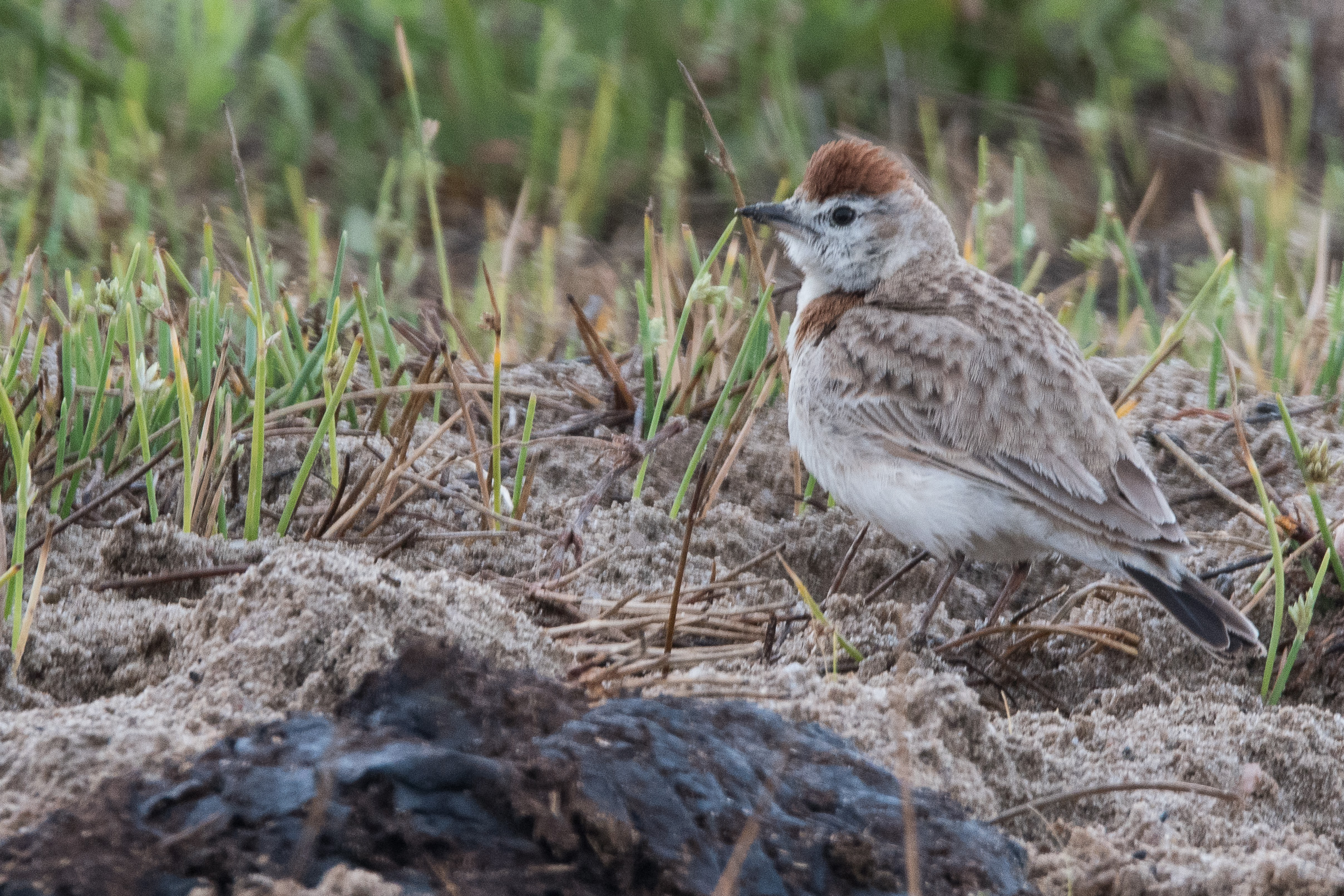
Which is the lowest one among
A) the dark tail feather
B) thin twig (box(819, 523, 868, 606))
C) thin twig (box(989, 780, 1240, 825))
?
thin twig (box(819, 523, 868, 606))

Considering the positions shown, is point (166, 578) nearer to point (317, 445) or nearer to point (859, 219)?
point (317, 445)

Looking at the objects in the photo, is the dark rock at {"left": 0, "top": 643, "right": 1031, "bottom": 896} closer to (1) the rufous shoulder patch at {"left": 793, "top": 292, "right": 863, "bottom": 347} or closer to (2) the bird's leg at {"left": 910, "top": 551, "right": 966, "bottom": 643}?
(2) the bird's leg at {"left": 910, "top": 551, "right": 966, "bottom": 643}

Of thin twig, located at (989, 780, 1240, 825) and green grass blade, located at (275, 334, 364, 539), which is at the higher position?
green grass blade, located at (275, 334, 364, 539)

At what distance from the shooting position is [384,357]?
4648mm

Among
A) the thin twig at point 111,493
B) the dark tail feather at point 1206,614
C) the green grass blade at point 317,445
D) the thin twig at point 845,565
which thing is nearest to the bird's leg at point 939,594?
the thin twig at point 845,565

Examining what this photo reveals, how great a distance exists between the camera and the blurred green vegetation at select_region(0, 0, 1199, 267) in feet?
23.1

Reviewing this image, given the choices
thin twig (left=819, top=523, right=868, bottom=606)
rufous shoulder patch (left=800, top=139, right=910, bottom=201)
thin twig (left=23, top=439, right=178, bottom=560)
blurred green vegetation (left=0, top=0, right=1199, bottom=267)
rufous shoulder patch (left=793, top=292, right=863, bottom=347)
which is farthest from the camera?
blurred green vegetation (left=0, top=0, right=1199, bottom=267)

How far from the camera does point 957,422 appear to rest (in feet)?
11.6

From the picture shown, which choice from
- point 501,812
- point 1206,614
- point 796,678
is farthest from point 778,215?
point 501,812

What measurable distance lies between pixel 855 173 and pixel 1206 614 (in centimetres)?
180

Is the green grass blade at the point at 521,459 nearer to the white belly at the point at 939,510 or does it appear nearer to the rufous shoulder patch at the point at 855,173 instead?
the white belly at the point at 939,510

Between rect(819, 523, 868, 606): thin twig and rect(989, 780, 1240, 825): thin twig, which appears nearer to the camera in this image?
rect(989, 780, 1240, 825): thin twig

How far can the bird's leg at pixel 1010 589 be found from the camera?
344 centimetres

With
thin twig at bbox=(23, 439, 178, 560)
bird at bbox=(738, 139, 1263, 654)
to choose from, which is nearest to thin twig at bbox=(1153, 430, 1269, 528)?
bird at bbox=(738, 139, 1263, 654)
